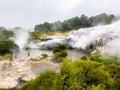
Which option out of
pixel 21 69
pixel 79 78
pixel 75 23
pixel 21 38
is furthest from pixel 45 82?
pixel 75 23

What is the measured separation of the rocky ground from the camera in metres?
35.0

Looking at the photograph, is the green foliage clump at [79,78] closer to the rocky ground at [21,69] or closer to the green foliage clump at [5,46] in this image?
the rocky ground at [21,69]

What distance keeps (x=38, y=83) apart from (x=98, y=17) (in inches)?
4324

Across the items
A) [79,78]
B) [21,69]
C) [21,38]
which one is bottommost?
[21,69]

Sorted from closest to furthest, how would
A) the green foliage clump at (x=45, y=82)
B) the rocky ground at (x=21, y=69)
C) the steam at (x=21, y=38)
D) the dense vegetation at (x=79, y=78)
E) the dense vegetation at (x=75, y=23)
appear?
the dense vegetation at (x=79, y=78), the green foliage clump at (x=45, y=82), the rocky ground at (x=21, y=69), the steam at (x=21, y=38), the dense vegetation at (x=75, y=23)

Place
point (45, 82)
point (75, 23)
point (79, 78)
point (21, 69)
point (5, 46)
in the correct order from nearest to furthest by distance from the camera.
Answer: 1. point (79, 78)
2. point (45, 82)
3. point (21, 69)
4. point (5, 46)
5. point (75, 23)

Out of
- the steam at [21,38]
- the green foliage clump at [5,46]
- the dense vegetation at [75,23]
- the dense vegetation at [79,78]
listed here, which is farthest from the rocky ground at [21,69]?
the dense vegetation at [75,23]

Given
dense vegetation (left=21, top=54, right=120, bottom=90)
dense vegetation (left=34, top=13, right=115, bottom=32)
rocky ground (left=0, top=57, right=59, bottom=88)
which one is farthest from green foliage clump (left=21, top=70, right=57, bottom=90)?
dense vegetation (left=34, top=13, right=115, bottom=32)

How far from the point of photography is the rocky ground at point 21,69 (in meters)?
35.0

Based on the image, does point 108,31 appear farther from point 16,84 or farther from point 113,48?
point 16,84

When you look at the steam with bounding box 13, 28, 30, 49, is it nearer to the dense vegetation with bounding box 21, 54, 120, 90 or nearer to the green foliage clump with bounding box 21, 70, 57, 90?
the green foliage clump with bounding box 21, 70, 57, 90

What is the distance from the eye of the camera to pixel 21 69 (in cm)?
4194

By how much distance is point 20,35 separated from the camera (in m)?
92.4

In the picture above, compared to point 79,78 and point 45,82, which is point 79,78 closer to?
point 79,78
